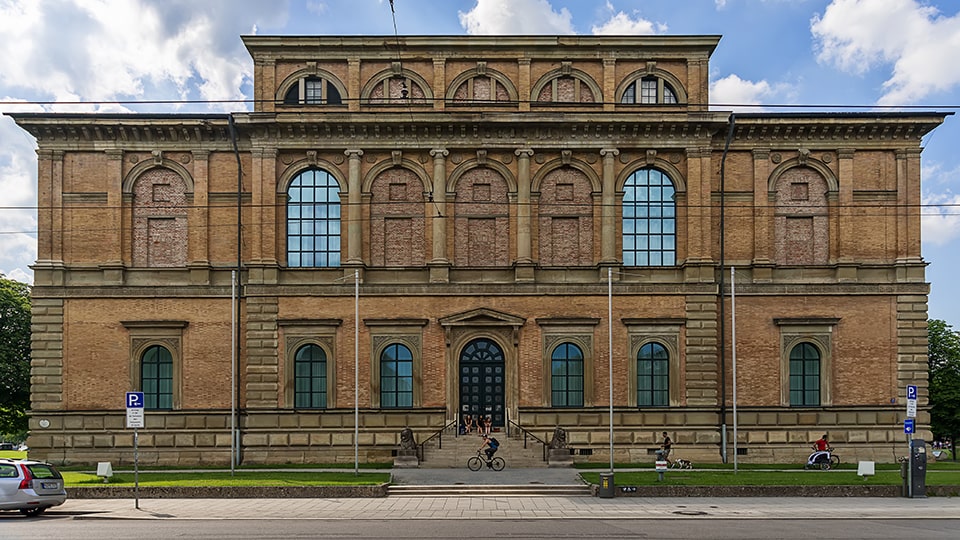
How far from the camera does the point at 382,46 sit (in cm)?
4053

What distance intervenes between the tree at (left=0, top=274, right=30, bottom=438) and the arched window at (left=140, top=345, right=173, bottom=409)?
17659 mm

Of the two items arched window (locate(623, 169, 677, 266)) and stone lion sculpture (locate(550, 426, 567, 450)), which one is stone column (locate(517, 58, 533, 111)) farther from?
stone lion sculpture (locate(550, 426, 567, 450))

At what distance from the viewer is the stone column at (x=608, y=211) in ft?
131

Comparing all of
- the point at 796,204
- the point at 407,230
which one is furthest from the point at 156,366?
the point at 796,204

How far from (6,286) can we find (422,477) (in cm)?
3773

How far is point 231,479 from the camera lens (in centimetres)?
3203

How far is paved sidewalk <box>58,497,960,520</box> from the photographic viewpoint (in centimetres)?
2442

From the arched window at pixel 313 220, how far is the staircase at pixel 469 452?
978 cm

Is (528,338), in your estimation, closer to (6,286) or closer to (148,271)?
(148,271)

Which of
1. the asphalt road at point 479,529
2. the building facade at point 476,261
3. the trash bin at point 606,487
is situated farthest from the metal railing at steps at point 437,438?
the asphalt road at point 479,529

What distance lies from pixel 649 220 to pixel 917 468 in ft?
53.3

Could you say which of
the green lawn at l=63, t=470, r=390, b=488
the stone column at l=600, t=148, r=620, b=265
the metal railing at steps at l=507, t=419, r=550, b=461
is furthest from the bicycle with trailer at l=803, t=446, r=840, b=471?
the green lawn at l=63, t=470, r=390, b=488

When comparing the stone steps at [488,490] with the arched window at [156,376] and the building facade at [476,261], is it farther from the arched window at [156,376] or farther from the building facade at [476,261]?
the arched window at [156,376]

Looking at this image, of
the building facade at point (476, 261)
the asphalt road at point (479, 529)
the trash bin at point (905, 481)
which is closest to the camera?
the asphalt road at point (479, 529)
